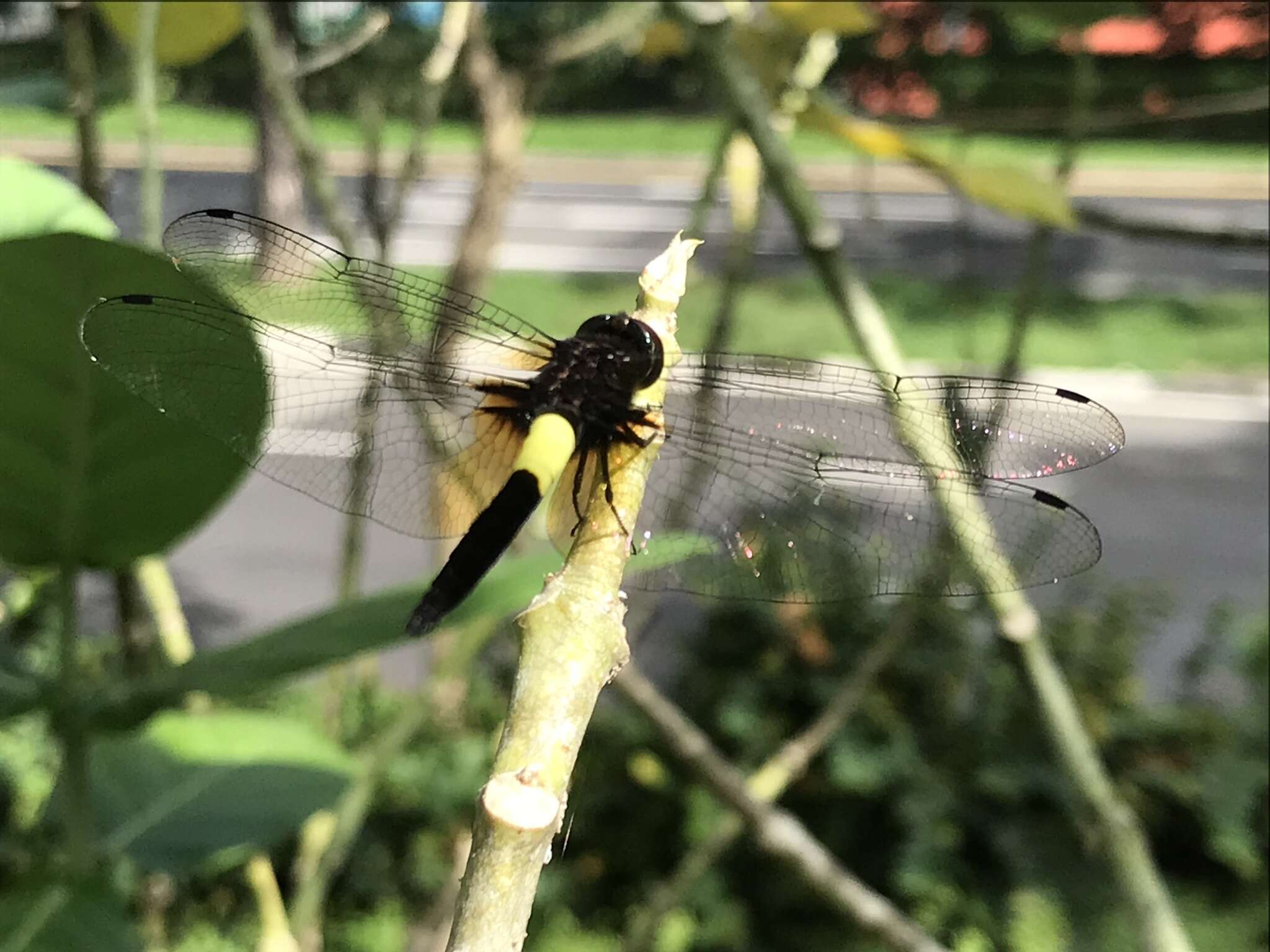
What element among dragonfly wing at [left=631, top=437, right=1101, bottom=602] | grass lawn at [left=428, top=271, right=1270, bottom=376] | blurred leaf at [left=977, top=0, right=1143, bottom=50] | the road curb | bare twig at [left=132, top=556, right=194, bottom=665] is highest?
the road curb

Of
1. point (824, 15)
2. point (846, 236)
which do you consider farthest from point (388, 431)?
point (846, 236)

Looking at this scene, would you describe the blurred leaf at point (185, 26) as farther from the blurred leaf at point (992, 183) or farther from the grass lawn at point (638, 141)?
the grass lawn at point (638, 141)

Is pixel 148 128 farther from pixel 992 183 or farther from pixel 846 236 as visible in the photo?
pixel 846 236

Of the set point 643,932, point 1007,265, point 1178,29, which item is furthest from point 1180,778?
point 1007,265

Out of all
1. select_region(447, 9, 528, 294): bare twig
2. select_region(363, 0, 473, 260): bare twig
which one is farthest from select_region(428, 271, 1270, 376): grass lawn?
select_region(363, 0, 473, 260): bare twig

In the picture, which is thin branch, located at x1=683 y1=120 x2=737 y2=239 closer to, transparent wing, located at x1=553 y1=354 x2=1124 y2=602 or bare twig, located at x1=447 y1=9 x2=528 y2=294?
transparent wing, located at x1=553 y1=354 x2=1124 y2=602

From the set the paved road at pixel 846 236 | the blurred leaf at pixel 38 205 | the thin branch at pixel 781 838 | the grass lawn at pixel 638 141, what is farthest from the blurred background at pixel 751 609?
the grass lawn at pixel 638 141
